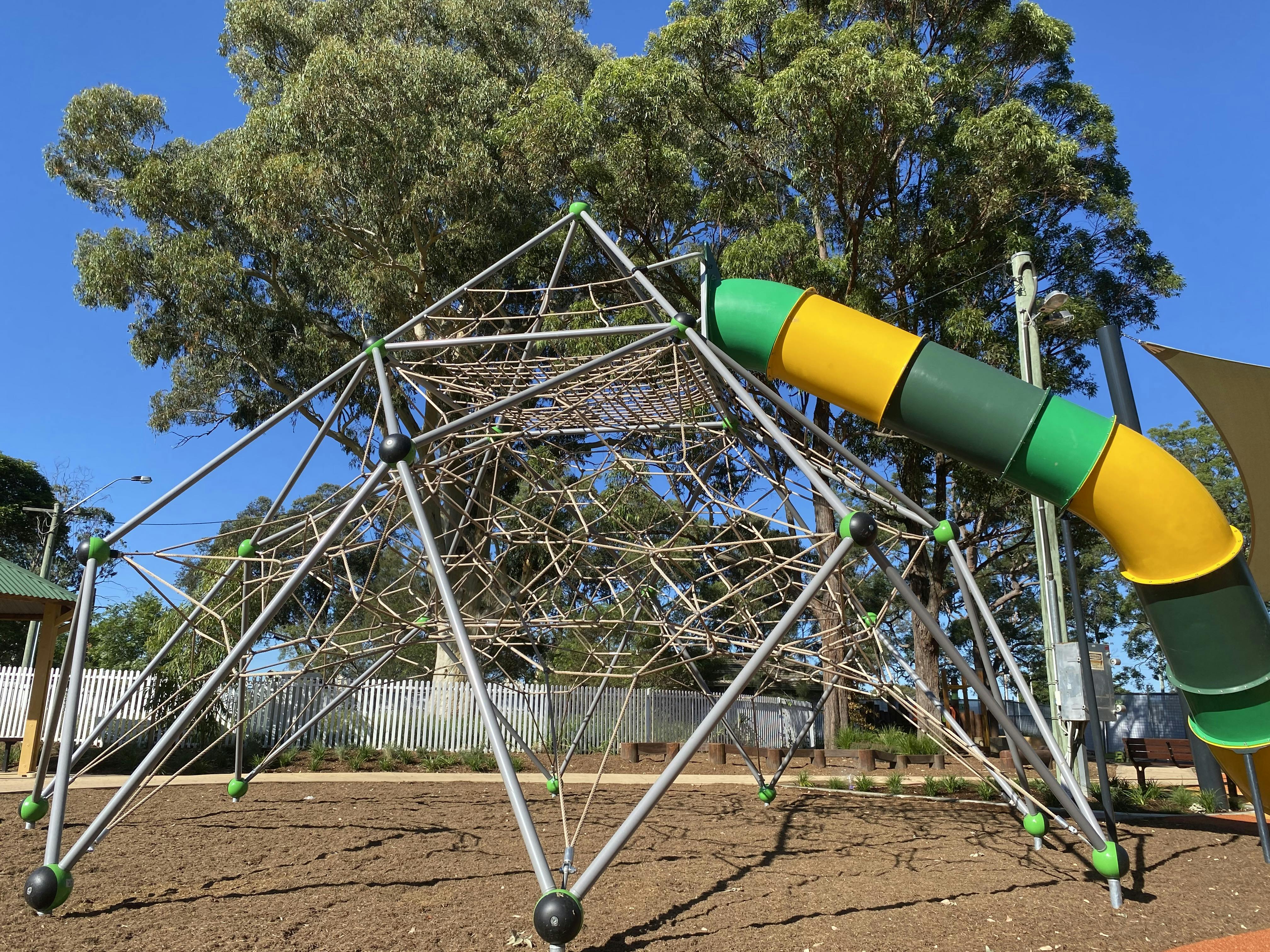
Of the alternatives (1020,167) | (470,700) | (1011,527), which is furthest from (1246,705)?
(1011,527)

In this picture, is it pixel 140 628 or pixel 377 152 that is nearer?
pixel 377 152

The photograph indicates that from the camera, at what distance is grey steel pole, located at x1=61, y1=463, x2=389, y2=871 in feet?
17.3

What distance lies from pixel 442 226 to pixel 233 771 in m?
13.2

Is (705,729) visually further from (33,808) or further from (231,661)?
(33,808)

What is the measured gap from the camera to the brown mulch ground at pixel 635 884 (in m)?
5.17

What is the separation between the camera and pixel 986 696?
5883mm

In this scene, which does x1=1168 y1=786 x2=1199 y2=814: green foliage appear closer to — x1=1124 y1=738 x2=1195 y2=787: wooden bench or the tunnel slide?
x1=1124 y1=738 x2=1195 y2=787: wooden bench

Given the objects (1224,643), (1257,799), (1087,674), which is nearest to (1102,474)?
(1224,643)

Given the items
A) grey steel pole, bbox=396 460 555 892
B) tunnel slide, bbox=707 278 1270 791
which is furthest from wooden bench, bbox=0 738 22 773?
tunnel slide, bbox=707 278 1270 791

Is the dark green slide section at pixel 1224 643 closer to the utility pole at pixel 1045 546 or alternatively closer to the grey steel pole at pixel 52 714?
Answer: the utility pole at pixel 1045 546

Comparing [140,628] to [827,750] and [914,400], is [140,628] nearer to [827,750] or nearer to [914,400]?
[827,750]

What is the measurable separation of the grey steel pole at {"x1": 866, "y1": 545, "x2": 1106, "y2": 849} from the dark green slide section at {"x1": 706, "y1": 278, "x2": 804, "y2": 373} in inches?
90.9

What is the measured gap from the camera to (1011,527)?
26.2 m

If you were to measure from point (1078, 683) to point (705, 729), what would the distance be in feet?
Result: 19.3
